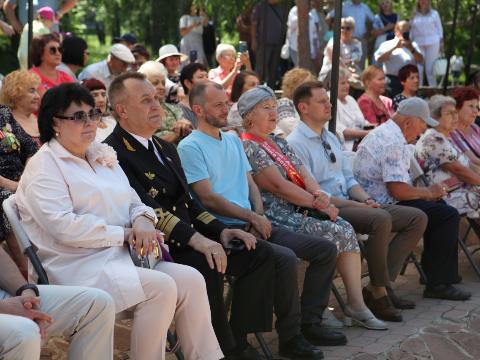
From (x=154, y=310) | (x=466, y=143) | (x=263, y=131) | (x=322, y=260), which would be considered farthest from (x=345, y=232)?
(x=466, y=143)

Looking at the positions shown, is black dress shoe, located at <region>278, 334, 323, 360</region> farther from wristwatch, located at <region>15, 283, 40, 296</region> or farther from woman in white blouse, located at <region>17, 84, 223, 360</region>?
wristwatch, located at <region>15, 283, 40, 296</region>

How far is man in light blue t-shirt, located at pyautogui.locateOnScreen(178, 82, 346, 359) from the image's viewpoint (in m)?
6.31

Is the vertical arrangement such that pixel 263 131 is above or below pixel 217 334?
above

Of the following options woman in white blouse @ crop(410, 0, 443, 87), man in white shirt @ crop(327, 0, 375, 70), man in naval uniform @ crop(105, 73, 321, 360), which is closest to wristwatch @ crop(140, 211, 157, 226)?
man in naval uniform @ crop(105, 73, 321, 360)

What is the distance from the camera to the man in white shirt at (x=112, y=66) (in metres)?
9.66

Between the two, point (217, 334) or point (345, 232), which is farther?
point (345, 232)

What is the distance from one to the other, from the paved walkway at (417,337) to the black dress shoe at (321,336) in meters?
0.05

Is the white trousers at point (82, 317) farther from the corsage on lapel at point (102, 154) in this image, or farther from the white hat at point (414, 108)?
the white hat at point (414, 108)

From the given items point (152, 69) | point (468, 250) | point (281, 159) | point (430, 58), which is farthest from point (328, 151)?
point (430, 58)

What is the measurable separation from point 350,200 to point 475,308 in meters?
1.26

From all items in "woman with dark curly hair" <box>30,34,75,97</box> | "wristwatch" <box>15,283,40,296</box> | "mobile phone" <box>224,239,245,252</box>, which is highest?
"woman with dark curly hair" <box>30,34,75,97</box>

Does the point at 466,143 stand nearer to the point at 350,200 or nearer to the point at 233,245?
the point at 350,200

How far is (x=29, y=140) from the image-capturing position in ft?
20.5

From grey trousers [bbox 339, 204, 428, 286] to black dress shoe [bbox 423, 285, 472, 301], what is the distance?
505 millimetres
